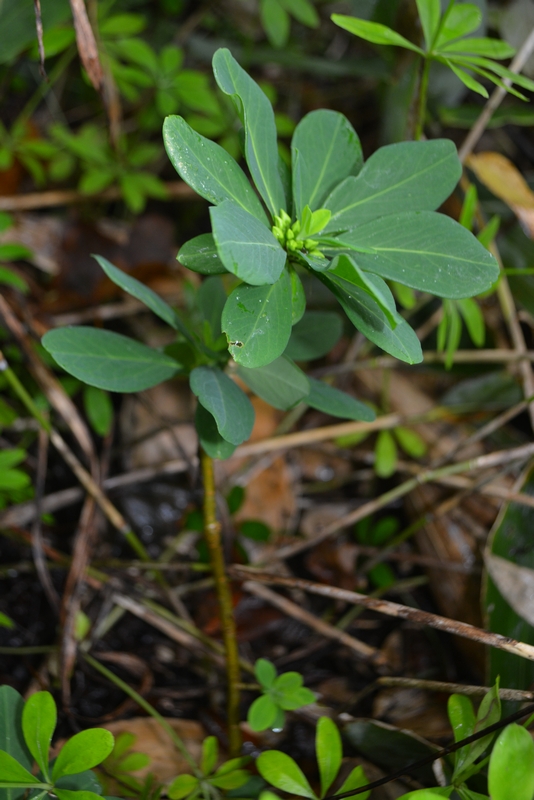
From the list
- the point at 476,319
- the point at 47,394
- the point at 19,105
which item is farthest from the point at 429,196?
the point at 19,105

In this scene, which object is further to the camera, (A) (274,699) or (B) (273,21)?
(B) (273,21)

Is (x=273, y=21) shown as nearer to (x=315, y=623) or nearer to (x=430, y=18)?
(x=430, y=18)

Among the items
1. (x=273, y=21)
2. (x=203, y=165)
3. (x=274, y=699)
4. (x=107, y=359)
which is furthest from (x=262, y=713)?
(x=273, y=21)

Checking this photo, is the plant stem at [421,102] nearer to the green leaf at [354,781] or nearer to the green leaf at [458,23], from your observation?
the green leaf at [458,23]

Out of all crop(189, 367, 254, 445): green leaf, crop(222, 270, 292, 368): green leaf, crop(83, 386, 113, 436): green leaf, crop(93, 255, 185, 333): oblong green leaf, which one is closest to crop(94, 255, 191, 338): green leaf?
crop(93, 255, 185, 333): oblong green leaf

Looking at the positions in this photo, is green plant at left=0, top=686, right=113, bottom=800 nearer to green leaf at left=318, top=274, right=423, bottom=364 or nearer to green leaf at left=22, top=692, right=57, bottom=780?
green leaf at left=22, top=692, right=57, bottom=780

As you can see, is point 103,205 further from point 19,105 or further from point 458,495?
point 458,495

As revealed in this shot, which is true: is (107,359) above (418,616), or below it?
above
